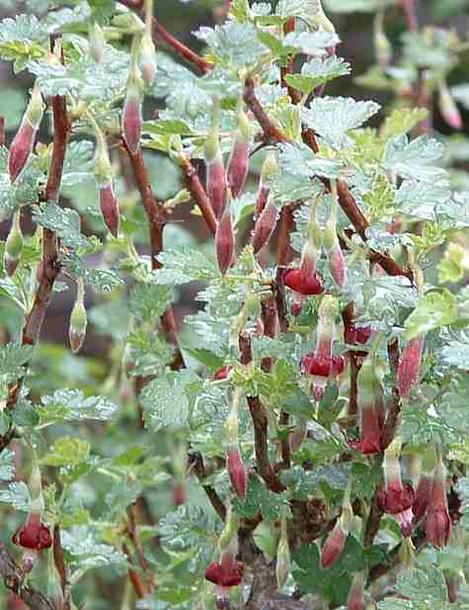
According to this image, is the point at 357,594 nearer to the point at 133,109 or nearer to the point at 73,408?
the point at 73,408

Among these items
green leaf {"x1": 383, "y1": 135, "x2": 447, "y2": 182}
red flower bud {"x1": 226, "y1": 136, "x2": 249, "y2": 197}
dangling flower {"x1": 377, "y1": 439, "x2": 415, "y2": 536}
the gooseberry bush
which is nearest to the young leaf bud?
the gooseberry bush

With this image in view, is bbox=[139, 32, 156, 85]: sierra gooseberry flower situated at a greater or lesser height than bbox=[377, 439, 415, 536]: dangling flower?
greater

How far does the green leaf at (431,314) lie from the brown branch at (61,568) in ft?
1.30

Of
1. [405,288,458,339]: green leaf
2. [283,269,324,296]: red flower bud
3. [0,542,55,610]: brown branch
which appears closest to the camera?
[405,288,458,339]: green leaf

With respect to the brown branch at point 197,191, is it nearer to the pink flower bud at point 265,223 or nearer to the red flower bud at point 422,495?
the pink flower bud at point 265,223

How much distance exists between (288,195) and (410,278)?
0.11 metres

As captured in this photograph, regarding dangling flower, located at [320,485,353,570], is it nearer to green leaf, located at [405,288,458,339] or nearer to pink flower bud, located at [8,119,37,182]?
green leaf, located at [405,288,458,339]

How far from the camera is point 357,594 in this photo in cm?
84

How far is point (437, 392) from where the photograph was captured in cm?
77

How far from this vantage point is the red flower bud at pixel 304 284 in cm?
73

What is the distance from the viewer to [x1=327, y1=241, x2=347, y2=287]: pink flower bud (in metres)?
0.71

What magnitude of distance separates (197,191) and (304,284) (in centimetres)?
20

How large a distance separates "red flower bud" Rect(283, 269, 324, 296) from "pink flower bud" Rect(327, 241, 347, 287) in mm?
23

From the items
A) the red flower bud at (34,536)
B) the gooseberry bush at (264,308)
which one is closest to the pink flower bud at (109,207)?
the gooseberry bush at (264,308)
